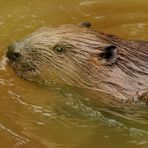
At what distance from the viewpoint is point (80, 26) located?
5.88m

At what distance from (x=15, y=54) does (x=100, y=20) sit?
2.44 m

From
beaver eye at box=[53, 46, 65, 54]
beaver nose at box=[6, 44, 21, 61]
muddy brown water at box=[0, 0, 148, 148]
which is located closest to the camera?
muddy brown water at box=[0, 0, 148, 148]

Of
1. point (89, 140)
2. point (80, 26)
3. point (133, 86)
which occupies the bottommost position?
point (89, 140)

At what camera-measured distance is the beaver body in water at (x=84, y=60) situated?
534 centimetres

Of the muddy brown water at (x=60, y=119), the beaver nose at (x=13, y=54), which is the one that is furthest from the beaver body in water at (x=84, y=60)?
the muddy brown water at (x=60, y=119)

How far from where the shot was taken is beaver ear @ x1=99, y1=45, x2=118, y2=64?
17.7 feet

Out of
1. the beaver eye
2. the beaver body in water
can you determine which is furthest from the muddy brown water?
the beaver eye

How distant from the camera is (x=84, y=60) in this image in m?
5.51

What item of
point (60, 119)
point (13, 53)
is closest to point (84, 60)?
point (60, 119)

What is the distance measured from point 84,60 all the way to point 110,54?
28 centimetres

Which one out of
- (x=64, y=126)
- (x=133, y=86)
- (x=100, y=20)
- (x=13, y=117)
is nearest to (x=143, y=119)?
(x=133, y=86)

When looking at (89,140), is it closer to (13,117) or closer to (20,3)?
(13,117)

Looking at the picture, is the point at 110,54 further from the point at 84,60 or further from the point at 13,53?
the point at 13,53

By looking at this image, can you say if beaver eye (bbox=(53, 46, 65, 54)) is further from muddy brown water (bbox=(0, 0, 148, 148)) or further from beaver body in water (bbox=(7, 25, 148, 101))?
muddy brown water (bbox=(0, 0, 148, 148))
